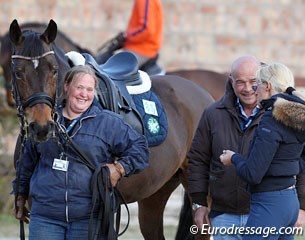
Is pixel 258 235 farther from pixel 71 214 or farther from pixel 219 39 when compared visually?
pixel 219 39

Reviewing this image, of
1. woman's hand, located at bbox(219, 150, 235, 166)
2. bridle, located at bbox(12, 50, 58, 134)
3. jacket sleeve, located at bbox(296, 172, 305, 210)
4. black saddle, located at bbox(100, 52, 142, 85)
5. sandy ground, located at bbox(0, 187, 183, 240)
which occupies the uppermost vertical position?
bridle, located at bbox(12, 50, 58, 134)

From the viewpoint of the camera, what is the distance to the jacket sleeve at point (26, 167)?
215 inches

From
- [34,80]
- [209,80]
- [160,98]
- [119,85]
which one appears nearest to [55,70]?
[34,80]

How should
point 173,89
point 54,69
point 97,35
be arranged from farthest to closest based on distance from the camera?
point 97,35 < point 173,89 < point 54,69

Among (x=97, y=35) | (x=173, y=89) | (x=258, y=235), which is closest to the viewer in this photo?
(x=258, y=235)

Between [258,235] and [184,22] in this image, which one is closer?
[258,235]

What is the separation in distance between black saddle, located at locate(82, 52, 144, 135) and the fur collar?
1.44m

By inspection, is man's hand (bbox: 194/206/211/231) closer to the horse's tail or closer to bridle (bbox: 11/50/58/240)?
bridle (bbox: 11/50/58/240)

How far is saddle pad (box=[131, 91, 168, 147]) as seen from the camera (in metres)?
6.72

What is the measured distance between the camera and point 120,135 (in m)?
5.39

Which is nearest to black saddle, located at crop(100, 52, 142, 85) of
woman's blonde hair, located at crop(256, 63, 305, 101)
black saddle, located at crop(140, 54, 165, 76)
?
woman's blonde hair, located at crop(256, 63, 305, 101)

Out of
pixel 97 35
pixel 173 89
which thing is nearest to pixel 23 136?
pixel 173 89

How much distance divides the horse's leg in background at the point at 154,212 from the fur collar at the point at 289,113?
109 inches

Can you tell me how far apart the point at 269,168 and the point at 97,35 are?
31.4 ft
